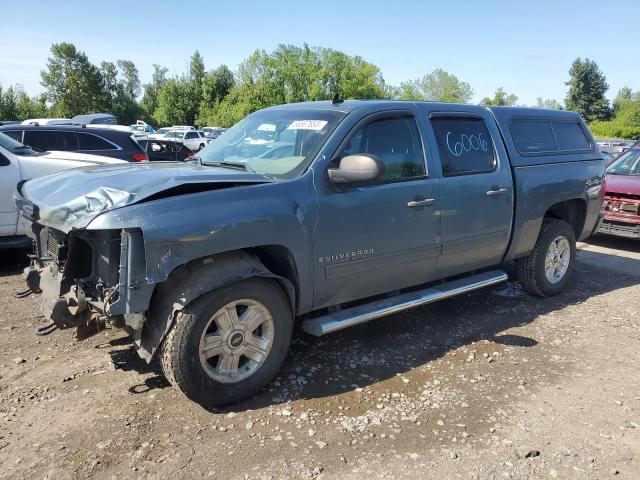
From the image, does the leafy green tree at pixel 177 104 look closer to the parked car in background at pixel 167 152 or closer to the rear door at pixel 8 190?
the parked car in background at pixel 167 152

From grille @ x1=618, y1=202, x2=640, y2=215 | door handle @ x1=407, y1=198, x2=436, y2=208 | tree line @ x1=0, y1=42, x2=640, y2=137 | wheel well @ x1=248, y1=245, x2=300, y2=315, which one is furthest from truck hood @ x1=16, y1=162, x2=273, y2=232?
tree line @ x1=0, y1=42, x2=640, y2=137

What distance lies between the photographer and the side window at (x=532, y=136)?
5301mm

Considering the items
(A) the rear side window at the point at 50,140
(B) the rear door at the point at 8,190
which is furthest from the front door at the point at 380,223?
(A) the rear side window at the point at 50,140

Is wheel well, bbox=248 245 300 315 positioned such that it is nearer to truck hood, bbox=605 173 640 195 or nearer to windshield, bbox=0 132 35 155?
windshield, bbox=0 132 35 155

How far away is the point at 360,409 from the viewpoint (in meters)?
3.42

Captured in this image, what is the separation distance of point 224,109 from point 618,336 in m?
52.8

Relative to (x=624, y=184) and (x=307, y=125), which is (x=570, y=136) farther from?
(x=307, y=125)

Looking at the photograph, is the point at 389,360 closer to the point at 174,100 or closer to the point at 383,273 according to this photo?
the point at 383,273

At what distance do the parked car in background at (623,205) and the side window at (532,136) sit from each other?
3148mm

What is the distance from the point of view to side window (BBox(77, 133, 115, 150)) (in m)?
8.67

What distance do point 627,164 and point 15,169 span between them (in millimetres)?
9553

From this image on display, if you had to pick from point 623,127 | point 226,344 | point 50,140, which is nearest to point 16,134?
point 50,140

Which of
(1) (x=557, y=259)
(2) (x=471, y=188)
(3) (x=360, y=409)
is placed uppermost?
(2) (x=471, y=188)

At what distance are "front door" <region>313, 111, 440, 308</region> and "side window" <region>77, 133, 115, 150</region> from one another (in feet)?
20.4
